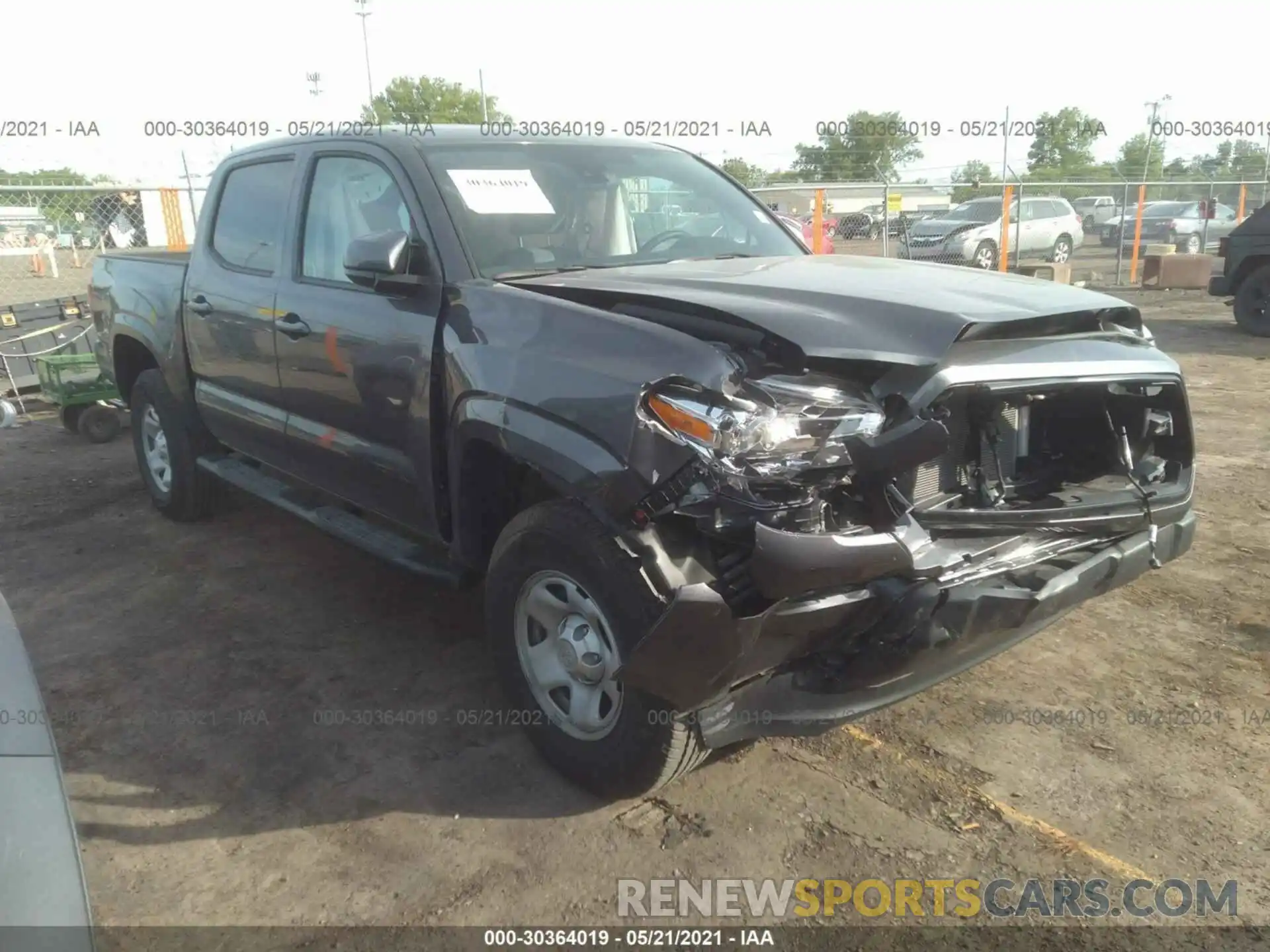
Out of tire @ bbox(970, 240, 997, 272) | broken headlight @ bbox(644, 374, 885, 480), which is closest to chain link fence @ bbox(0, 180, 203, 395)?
broken headlight @ bbox(644, 374, 885, 480)

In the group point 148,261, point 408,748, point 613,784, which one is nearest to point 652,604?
point 613,784

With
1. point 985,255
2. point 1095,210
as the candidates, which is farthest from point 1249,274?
point 1095,210

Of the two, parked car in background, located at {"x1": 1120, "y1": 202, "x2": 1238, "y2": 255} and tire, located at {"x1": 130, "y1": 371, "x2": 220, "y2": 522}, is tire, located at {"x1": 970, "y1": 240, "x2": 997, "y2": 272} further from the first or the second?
tire, located at {"x1": 130, "y1": 371, "x2": 220, "y2": 522}

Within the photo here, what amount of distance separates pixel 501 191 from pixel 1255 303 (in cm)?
1113

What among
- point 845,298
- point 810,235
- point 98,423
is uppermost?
point 810,235

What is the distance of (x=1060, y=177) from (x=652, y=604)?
2875 cm

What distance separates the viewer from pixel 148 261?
5.52 meters

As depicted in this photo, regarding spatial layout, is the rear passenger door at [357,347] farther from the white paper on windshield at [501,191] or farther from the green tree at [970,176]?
the green tree at [970,176]

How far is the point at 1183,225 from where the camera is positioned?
2242 centimetres

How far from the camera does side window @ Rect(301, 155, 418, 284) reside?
3.68 metres

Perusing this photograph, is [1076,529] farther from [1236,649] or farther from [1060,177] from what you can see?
[1060,177]

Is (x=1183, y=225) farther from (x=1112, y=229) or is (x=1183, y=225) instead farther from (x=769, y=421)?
(x=769, y=421)

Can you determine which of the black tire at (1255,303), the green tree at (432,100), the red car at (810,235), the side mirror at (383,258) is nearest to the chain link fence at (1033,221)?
the red car at (810,235)

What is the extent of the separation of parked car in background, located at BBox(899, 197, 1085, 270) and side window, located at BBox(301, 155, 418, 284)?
13.4 meters
